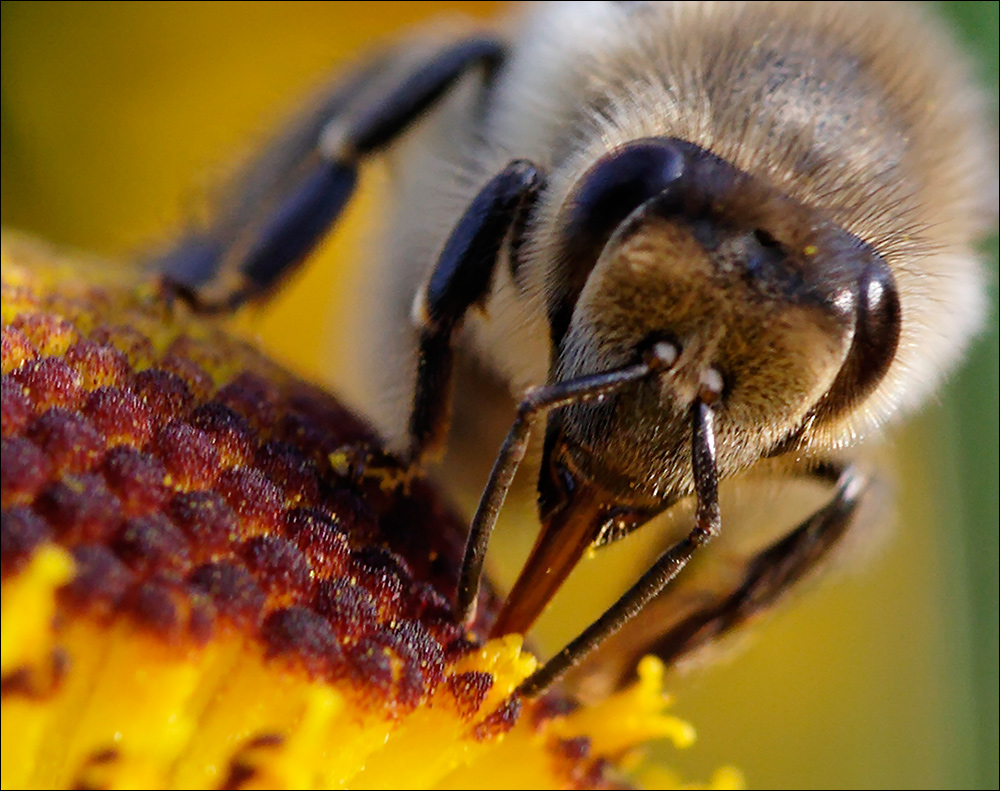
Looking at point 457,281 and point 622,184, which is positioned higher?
point 622,184

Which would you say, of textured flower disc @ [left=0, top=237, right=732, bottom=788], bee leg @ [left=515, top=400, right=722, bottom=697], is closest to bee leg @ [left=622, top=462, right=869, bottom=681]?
textured flower disc @ [left=0, top=237, right=732, bottom=788]

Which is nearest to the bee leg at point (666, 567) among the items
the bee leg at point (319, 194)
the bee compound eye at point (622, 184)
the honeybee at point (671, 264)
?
the honeybee at point (671, 264)

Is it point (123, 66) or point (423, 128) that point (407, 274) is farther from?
point (123, 66)

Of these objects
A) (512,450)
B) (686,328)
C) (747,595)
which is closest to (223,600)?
(512,450)

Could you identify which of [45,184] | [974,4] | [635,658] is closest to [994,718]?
[635,658]

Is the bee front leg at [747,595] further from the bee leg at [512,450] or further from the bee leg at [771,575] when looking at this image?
the bee leg at [512,450]

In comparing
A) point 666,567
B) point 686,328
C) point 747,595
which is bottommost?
point 747,595

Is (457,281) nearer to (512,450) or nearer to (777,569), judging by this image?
(512,450)

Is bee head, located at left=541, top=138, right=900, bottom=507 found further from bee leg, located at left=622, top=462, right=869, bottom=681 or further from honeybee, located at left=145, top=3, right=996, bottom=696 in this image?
bee leg, located at left=622, top=462, right=869, bottom=681
